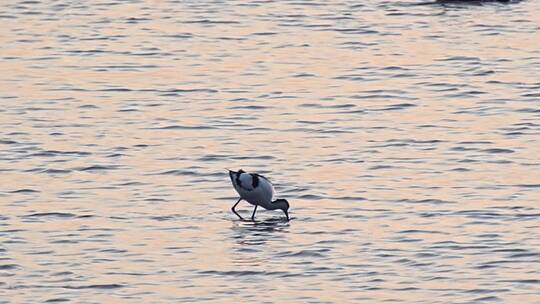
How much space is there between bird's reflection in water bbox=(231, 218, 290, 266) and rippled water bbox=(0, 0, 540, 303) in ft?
0.12

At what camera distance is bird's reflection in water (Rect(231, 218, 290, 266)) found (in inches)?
786

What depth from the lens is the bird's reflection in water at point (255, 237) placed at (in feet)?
65.5

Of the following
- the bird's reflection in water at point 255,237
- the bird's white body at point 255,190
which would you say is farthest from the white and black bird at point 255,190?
the bird's reflection in water at point 255,237

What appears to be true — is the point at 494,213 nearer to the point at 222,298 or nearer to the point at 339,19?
the point at 222,298

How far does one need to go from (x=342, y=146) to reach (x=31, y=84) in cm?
710

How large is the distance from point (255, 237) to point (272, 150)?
14.9 feet

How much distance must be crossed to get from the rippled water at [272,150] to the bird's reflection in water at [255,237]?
0.04 metres

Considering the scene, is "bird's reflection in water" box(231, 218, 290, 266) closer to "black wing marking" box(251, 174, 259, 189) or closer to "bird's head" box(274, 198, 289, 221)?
"bird's head" box(274, 198, 289, 221)

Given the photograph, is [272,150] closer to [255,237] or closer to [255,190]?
[255,190]

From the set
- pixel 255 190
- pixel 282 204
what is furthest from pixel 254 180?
pixel 282 204

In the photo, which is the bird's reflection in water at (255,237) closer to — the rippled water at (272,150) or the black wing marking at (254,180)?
the rippled water at (272,150)

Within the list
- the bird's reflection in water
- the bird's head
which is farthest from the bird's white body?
the bird's reflection in water

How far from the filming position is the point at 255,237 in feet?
69.1

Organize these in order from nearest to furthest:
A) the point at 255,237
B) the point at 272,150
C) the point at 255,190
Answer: the point at 255,237 < the point at 255,190 < the point at 272,150
